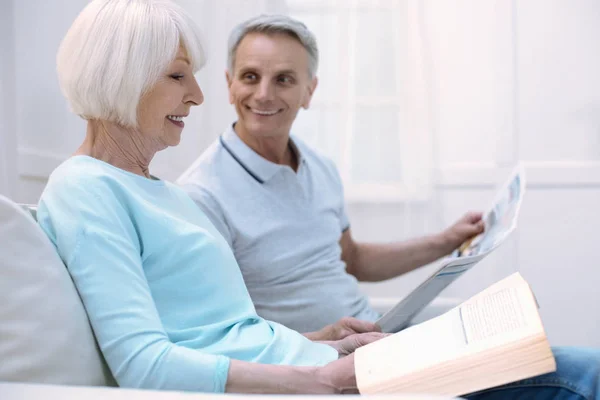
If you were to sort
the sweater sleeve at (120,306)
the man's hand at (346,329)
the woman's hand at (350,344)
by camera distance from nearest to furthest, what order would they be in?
the sweater sleeve at (120,306), the woman's hand at (350,344), the man's hand at (346,329)

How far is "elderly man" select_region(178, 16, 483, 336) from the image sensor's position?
154 cm

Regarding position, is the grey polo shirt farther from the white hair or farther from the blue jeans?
the blue jeans

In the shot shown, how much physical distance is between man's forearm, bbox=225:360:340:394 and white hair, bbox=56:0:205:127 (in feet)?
1.39

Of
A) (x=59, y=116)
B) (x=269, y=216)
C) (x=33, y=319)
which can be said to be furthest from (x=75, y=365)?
(x=59, y=116)

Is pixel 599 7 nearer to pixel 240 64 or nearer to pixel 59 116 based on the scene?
pixel 240 64

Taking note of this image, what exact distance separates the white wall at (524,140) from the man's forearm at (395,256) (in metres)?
0.54

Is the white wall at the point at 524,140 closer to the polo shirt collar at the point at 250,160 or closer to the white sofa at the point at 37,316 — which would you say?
the polo shirt collar at the point at 250,160

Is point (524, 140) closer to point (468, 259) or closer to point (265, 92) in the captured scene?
point (265, 92)

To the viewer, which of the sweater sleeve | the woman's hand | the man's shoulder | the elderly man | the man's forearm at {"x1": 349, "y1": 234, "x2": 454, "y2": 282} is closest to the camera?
the sweater sleeve

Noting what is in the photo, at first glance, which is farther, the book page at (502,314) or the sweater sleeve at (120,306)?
the sweater sleeve at (120,306)

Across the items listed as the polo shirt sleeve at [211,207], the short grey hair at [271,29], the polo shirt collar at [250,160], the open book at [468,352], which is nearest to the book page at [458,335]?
the open book at [468,352]

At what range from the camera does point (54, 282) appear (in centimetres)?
80

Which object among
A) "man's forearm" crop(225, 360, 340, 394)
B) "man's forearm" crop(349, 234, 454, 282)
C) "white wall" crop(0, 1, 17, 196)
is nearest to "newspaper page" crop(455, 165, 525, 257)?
"man's forearm" crop(349, 234, 454, 282)

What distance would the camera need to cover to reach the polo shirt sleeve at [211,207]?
1.47m
